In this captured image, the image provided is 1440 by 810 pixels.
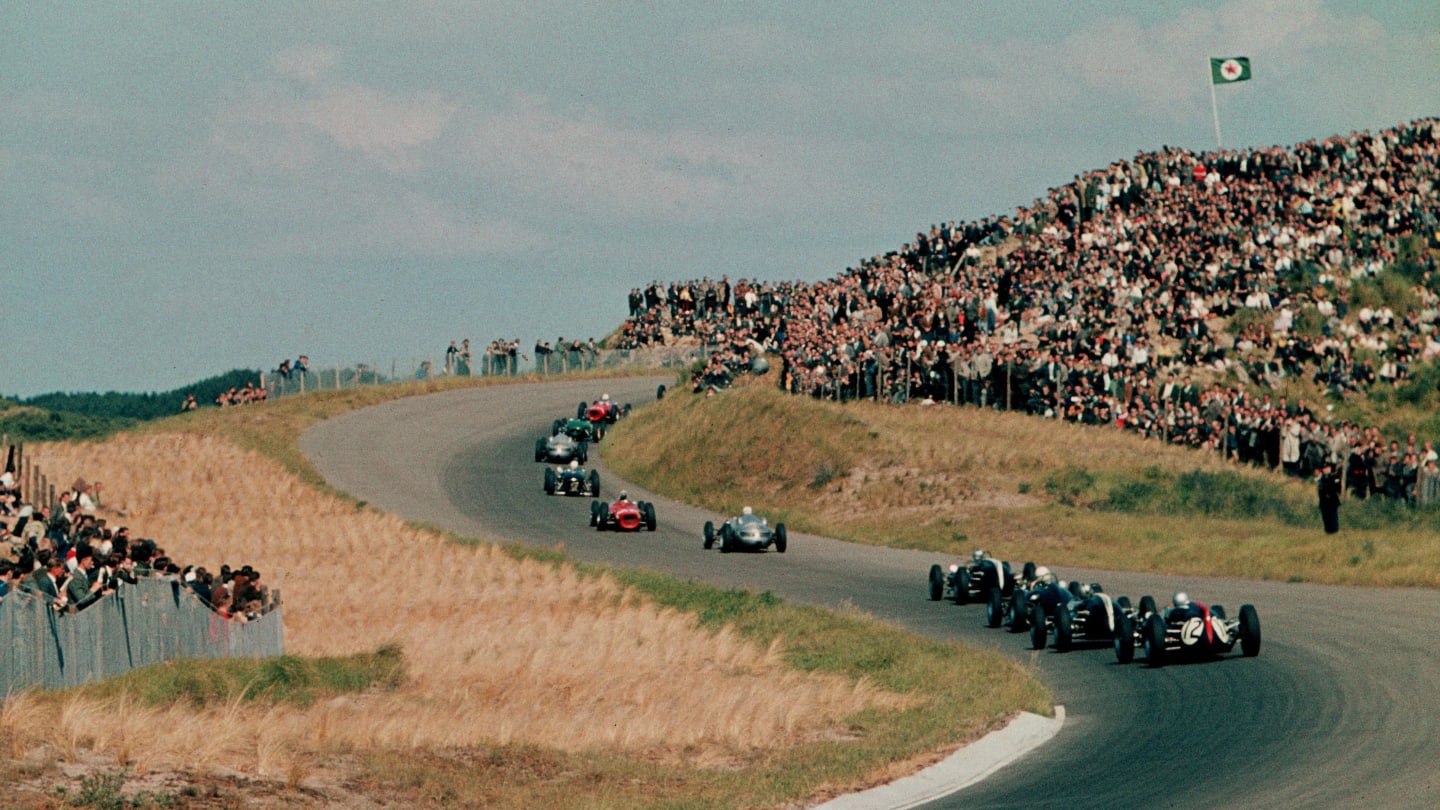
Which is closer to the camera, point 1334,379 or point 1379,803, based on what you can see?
point 1379,803

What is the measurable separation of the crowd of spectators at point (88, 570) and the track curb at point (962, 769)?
8.95 meters

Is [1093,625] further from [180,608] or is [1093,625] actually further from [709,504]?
[709,504]

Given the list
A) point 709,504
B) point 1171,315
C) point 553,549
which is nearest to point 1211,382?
point 1171,315

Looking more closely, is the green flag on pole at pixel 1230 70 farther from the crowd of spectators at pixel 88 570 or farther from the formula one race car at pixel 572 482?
Answer: the crowd of spectators at pixel 88 570

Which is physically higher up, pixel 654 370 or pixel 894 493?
pixel 654 370

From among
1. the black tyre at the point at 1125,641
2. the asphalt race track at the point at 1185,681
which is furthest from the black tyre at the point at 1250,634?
the black tyre at the point at 1125,641

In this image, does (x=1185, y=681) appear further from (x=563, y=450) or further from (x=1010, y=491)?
(x=563, y=450)

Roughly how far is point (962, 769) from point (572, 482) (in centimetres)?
3943

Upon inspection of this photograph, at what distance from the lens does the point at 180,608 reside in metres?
21.4

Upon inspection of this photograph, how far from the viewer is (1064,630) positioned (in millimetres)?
25516

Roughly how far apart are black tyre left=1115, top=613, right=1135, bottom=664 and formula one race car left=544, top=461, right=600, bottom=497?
31616mm

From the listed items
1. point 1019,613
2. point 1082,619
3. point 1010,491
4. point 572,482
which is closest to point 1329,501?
point 1019,613

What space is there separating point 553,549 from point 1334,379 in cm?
2390

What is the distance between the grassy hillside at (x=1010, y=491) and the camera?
119ft
